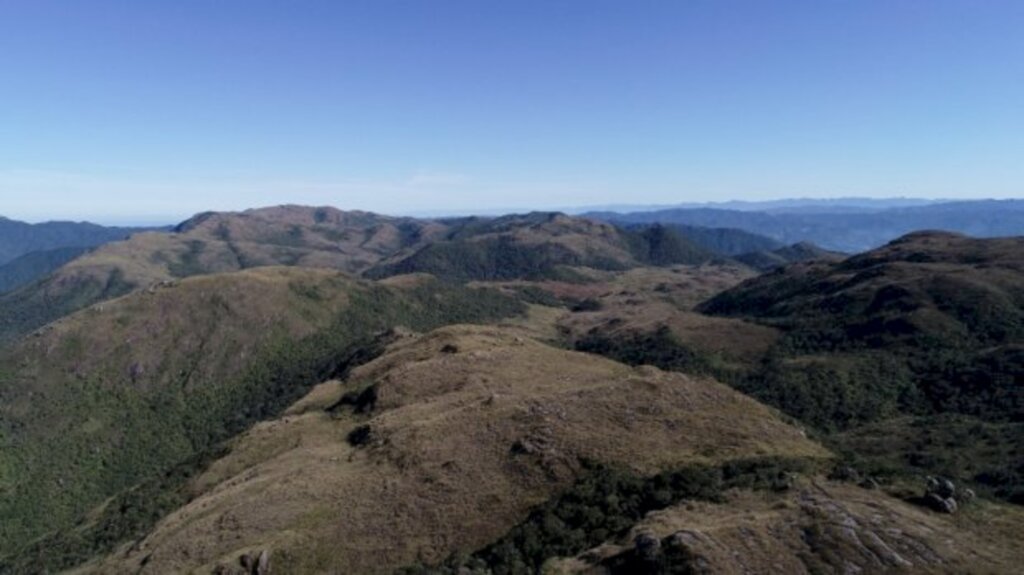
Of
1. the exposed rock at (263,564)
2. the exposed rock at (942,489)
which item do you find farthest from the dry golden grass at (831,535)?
the exposed rock at (263,564)

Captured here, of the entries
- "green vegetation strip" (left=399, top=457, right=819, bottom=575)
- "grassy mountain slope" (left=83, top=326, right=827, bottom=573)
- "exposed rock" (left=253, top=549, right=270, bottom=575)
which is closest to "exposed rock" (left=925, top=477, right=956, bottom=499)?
"green vegetation strip" (left=399, top=457, right=819, bottom=575)

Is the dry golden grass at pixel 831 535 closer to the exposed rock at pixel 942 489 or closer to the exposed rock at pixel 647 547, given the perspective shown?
the exposed rock at pixel 647 547

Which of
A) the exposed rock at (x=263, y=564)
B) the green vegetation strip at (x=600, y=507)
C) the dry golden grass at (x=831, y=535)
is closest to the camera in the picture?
the dry golden grass at (x=831, y=535)

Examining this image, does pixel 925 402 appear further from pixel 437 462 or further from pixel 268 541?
pixel 268 541

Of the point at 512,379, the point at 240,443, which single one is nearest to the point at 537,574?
the point at 512,379

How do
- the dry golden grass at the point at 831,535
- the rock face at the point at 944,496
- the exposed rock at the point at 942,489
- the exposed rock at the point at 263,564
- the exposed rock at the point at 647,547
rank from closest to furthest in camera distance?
the dry golden grass at the point at 831,535 → the exposed rock at the point at 647,547 → the rock face at the point at 944,496 → the exposed rock at the point at 942,489 → the exposed rock at the point at 263,564

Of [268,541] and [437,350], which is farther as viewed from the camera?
[437,350]

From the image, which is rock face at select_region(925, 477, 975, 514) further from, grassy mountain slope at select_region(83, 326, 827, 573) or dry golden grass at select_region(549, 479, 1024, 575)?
grassy mountain slope at select_region(83, 326, 827, 573)

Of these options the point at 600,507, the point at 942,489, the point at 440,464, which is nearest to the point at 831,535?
the point at 942,489
